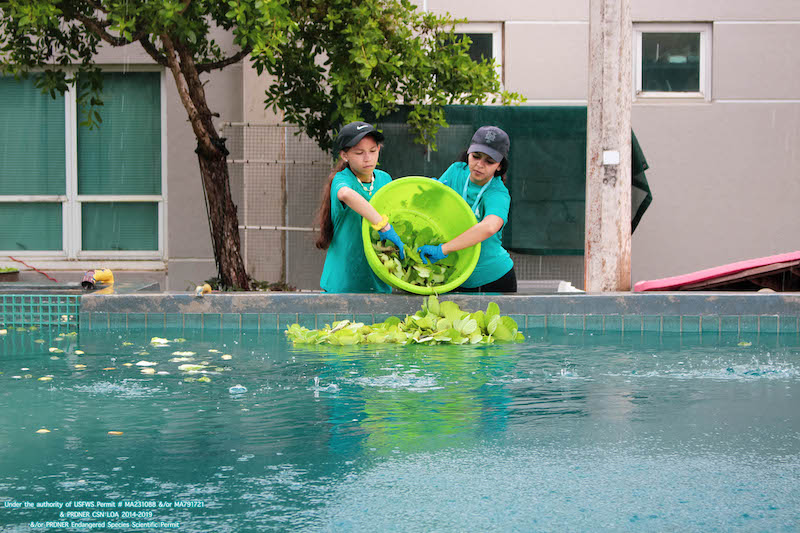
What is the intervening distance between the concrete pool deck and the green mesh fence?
10cm

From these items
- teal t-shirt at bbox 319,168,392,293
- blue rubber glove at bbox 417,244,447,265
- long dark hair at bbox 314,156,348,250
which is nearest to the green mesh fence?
teal t-shirt at bbox 319,168,392,293

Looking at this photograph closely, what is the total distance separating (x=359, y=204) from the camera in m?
5.84

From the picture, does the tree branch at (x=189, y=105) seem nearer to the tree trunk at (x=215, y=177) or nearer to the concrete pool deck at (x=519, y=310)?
the tree trunk at (x=215, y=177)

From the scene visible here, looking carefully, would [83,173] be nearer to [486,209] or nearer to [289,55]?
[289,55]

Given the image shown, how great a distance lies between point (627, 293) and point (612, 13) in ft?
7.44

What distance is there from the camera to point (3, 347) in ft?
19.9

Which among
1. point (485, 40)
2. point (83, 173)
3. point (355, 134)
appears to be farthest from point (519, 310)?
point (83, 173)

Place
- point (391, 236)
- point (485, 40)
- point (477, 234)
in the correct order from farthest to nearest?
point (485, 40)
point (477, 234)
point (391, 236)

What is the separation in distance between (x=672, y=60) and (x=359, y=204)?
5.96m

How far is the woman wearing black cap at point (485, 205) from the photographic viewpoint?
6031 mm

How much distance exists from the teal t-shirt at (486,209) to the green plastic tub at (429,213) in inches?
4.8

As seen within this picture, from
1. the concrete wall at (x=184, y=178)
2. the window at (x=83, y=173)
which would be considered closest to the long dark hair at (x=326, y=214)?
the concrete wall at (x=184, y=178)

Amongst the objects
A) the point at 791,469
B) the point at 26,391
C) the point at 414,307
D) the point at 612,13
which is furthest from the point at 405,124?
the point at 791,469

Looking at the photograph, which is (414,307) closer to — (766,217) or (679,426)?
(679,426)
